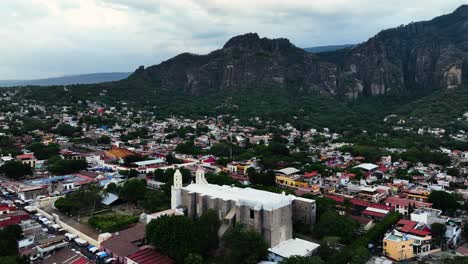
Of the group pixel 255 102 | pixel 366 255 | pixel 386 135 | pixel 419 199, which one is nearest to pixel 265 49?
pixel 255 102

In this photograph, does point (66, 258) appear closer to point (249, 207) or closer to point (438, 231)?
point (249, 207)

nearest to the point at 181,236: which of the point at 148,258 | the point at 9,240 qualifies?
the point at 148,258

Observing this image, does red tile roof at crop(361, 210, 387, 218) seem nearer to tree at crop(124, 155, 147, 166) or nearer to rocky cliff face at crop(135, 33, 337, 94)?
tree at crop(124, 155, 147, 166)

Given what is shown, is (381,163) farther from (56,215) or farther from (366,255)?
(56,215)

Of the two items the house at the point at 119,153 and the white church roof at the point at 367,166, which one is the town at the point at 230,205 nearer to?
the white church roof at the point at 367,166

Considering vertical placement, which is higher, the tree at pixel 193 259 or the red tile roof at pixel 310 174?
the tree at pixel 193 259

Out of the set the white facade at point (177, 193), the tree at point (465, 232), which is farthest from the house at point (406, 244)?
the white facade at point (177, 193)

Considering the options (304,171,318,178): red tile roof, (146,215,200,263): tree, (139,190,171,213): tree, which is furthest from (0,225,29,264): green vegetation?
(304,171,318,178): red tile roof

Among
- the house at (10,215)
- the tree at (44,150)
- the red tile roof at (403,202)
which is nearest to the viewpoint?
the house at (10,215)
